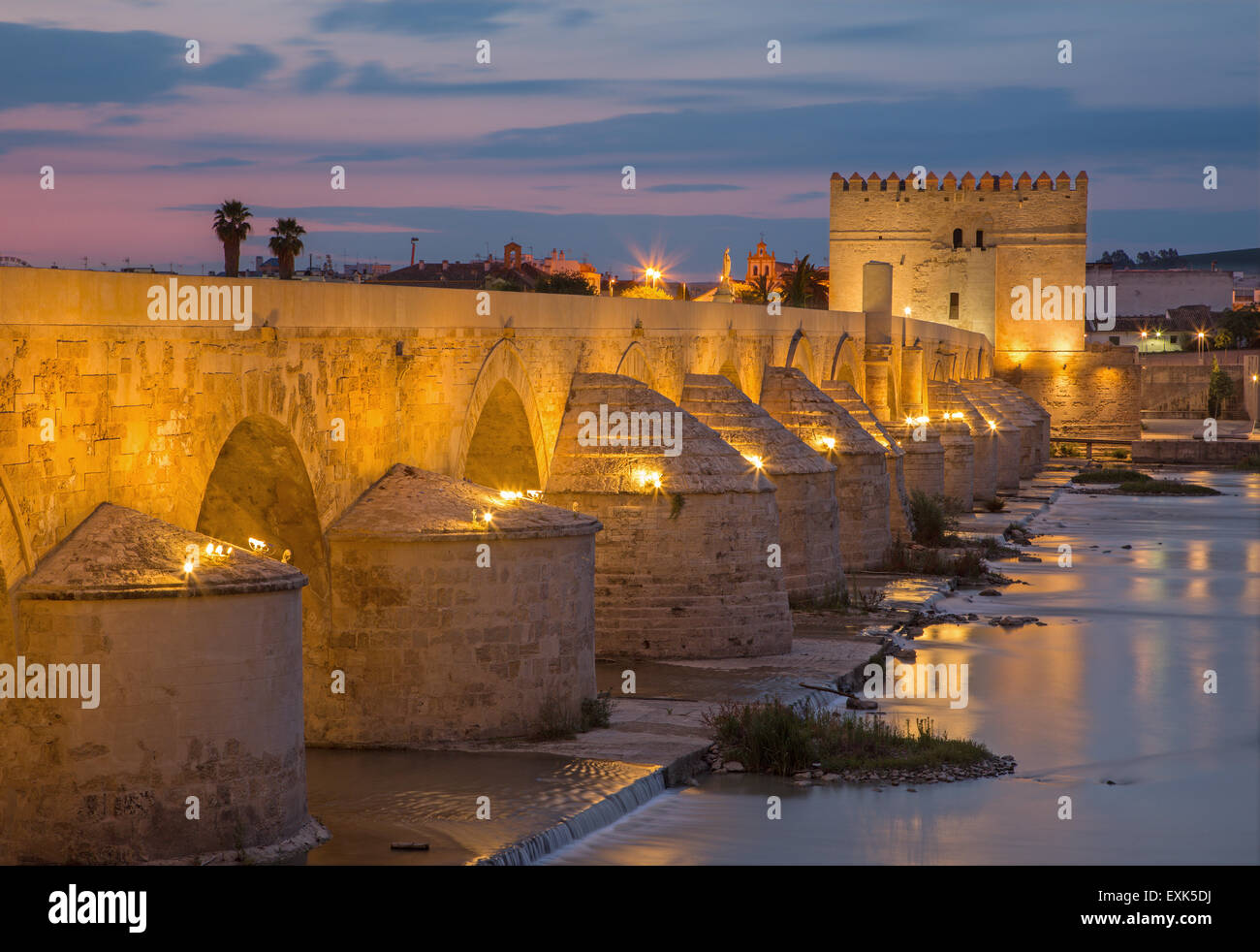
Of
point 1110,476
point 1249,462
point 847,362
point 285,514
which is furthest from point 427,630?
point 1249,462

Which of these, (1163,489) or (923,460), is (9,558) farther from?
(1163,489)

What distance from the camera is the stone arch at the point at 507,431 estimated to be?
616 inches

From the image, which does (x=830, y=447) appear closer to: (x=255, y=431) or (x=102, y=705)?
(x=255, y=431)

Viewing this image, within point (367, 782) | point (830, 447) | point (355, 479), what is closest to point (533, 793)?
point (367, 782)

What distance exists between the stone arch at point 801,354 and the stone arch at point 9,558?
63.7 feet

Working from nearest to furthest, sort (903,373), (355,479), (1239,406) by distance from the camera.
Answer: (355,479) → (903,373) → (1239,406)

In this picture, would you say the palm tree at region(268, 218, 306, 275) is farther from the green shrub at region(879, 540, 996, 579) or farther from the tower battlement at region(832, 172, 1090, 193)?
the tower battlement at region(832, 172, 1090, 193)

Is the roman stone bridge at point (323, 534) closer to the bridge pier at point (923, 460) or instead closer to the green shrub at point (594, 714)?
the green shrub at point (594, 714)

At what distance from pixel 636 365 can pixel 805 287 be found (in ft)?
122

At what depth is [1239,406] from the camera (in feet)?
222

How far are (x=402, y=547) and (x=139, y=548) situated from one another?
3.07 m

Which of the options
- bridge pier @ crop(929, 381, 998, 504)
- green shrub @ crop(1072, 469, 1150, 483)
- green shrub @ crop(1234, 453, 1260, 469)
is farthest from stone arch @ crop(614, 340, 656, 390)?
green shrub @ crop(1234, 453, 1260, 469)

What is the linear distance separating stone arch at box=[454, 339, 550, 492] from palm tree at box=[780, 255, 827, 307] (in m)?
30.8
